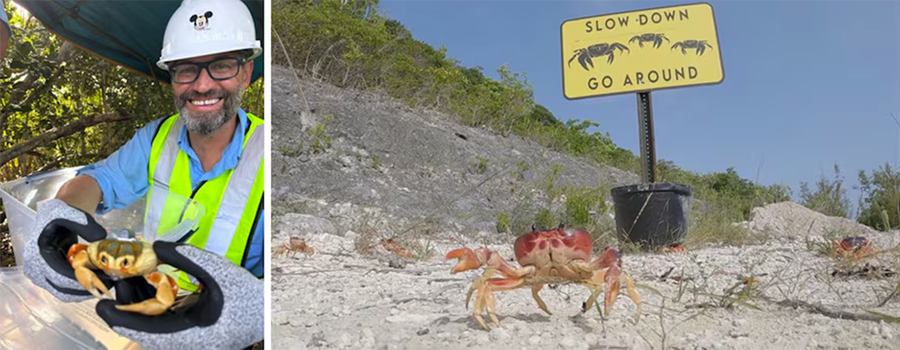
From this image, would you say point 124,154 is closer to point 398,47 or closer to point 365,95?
point 365,95

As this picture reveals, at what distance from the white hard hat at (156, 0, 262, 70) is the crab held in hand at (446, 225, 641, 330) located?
81 cm

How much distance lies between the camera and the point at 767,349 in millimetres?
1564

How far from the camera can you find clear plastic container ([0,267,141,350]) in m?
1.12

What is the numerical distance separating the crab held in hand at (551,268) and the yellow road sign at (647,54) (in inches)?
98.2

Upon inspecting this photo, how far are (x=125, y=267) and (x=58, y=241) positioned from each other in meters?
0.18

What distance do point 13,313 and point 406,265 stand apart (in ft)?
6.09

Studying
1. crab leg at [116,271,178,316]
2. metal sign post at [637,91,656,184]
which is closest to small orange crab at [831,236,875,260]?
metal sign post at [637,91,656,184]

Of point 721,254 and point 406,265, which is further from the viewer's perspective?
point 721,254

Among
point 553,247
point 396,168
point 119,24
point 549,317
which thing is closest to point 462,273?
point 549,317

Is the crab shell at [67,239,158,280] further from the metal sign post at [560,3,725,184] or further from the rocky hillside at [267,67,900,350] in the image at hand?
the metal sign post at [560,3,725,184]

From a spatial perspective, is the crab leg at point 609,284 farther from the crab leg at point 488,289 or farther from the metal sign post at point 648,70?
the metal sign post at point 648,70

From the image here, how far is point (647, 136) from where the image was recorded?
4102 mm

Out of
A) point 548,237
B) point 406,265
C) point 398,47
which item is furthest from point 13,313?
point 398,47

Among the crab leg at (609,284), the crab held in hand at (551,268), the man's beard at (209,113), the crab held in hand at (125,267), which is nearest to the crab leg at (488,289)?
the crab held in hand at (551,268)
